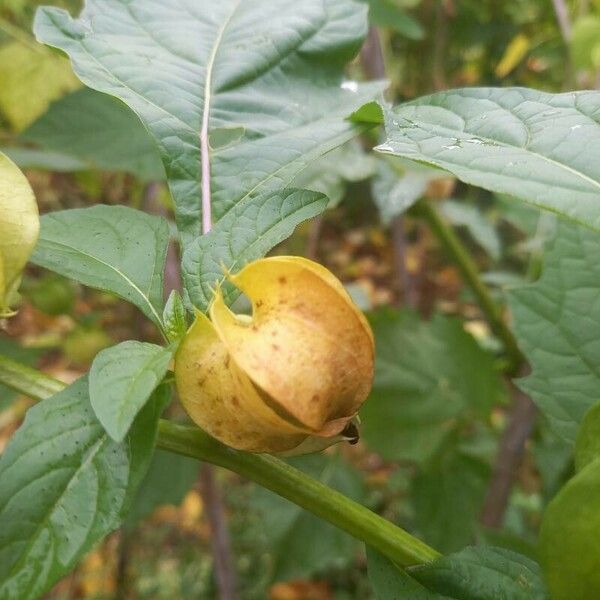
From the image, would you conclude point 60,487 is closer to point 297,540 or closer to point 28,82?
point 297,540

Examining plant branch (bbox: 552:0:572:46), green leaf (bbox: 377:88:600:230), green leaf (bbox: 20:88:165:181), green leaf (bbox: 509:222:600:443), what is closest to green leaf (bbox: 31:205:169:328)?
green leaf (bbox: 377:88:600:230)

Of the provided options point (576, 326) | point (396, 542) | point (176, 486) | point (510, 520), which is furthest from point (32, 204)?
point (510, 520)

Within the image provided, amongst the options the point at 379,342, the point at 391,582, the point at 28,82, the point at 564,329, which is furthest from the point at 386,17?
the point at 391,582

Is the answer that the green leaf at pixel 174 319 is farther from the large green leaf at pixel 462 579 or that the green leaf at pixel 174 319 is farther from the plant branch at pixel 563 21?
the plant branch at pixel 563 21

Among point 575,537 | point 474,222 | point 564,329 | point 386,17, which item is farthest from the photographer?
point 474,222

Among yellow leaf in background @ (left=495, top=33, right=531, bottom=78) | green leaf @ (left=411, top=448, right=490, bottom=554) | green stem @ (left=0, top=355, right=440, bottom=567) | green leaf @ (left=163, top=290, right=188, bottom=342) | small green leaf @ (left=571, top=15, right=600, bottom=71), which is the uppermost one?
green leaf @ (left=163, top=290, right=188, bottom=342)

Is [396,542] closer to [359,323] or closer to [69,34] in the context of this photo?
[359,323]

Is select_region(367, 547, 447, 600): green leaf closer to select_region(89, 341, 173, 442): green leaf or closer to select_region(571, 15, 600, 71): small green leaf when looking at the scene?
select_region(89, 341, 173, 442): green leaf
